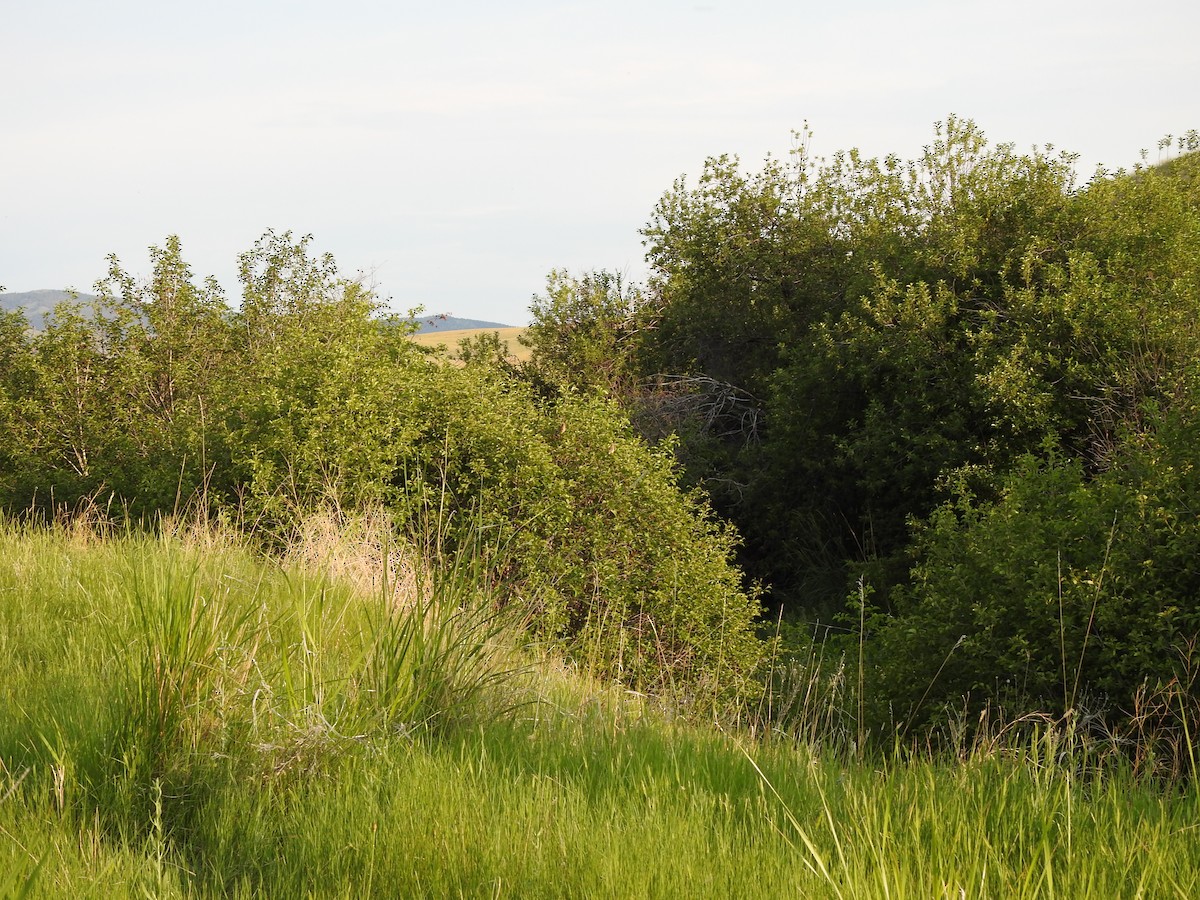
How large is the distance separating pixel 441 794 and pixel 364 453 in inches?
363

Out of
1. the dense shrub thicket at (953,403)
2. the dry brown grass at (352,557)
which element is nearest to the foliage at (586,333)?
the dense shrub thicket at (953,403)

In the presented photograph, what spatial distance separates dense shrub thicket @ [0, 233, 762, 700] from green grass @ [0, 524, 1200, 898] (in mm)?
4501

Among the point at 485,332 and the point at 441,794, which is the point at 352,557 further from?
the point at 485,332

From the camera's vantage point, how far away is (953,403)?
14898 mm

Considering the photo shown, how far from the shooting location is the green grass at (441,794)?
258 cm

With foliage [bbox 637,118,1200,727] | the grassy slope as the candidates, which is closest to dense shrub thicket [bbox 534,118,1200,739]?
foliage [bbox 637,118,1200,727]

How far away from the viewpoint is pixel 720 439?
67.2ft

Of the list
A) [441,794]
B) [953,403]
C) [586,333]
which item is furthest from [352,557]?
[586,333]

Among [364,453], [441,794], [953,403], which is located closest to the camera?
[441,794]

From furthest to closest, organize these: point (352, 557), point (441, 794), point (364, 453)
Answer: point (364, 453), point (352, 557), point (441, 794)

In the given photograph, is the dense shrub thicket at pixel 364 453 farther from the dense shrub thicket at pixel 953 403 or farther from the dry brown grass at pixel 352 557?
the dense shrub thicket at pixel 953 403

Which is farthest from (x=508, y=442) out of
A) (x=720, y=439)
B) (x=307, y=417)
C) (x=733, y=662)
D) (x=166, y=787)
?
(x=166, y=787)

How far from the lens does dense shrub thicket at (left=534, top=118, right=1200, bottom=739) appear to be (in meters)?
8.16

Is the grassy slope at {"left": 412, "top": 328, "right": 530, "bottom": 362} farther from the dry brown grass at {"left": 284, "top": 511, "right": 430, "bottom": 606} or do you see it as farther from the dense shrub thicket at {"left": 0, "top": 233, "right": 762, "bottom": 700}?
the dry brown grass at {"left": 284, "top": 511, "right": 430, "bottom": 606}
